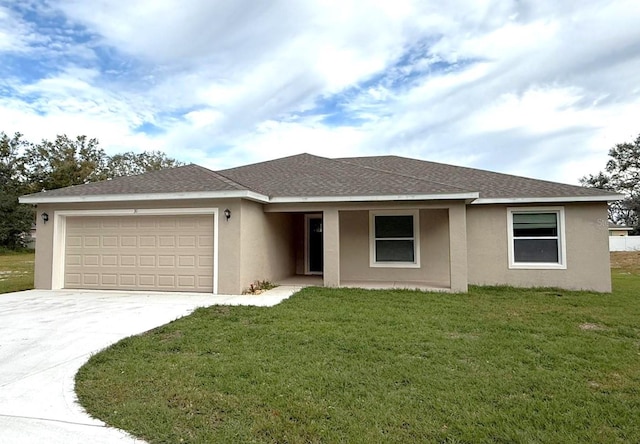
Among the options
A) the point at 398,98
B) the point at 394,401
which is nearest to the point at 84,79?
the point at 398,98

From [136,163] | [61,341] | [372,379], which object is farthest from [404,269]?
[136,163]

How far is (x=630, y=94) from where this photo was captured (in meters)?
14.5

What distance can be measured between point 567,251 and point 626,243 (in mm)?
25320

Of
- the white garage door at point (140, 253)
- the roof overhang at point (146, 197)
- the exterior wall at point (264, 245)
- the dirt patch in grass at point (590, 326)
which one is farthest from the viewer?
the white garage door at point (140, 253)

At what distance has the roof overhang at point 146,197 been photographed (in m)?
9.21

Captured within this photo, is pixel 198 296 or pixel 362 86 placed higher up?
pixel 362 86

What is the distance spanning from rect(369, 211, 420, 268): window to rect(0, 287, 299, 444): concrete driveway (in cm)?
311

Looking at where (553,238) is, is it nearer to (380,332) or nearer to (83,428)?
(380,332)

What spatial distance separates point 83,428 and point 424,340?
162 inches

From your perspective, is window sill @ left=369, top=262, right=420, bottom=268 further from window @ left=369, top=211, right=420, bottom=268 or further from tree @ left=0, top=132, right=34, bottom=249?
tree @ left=0, top=132, right=34, bottom=249

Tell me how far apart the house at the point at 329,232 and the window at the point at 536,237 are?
0.09ft

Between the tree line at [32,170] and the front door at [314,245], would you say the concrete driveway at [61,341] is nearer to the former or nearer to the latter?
the front door at [314,245]

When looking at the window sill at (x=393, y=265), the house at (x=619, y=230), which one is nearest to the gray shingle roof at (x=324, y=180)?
the window sill at (x=393, y=265)

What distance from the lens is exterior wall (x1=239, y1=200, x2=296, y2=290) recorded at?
9.65 meters
